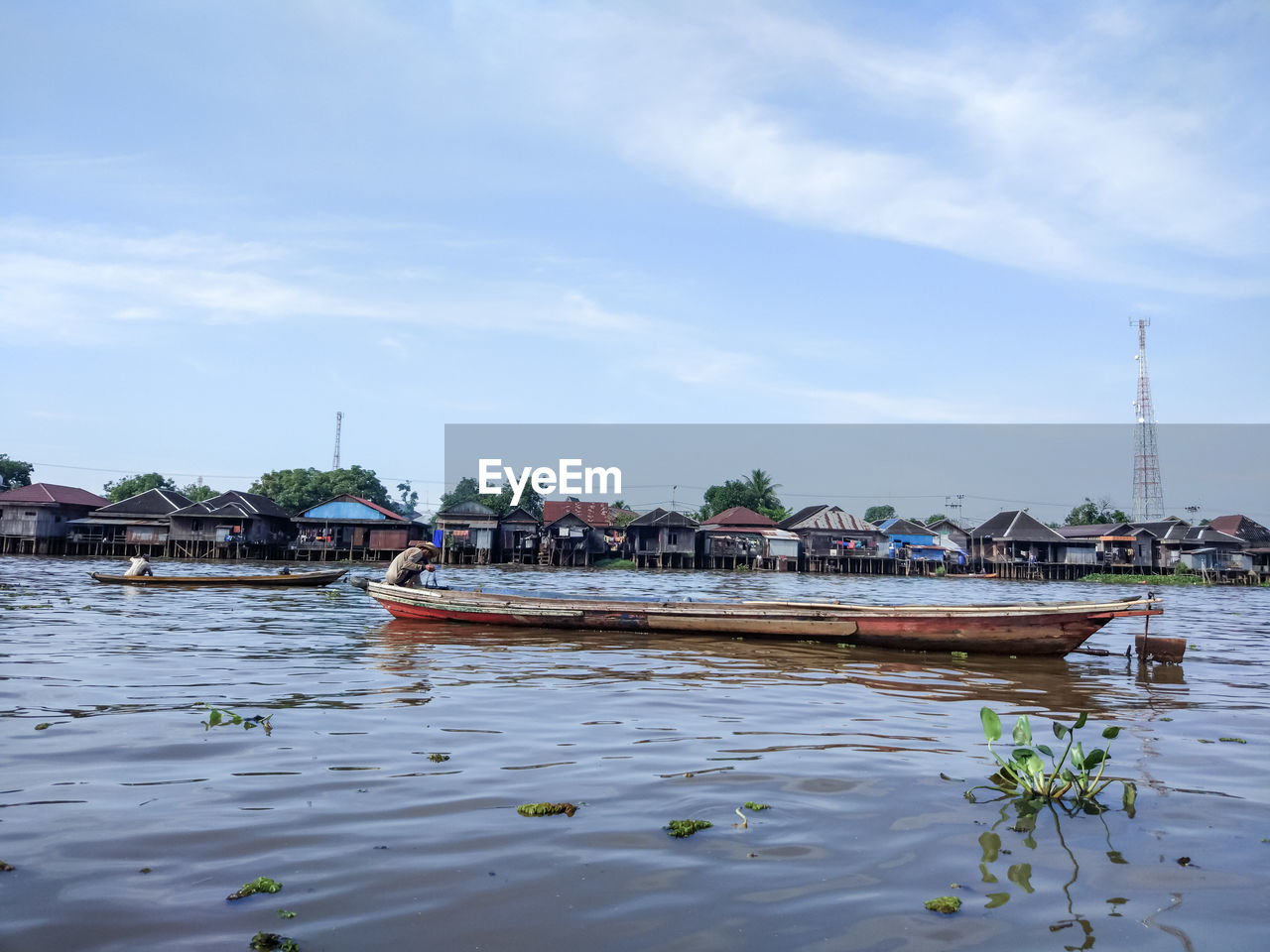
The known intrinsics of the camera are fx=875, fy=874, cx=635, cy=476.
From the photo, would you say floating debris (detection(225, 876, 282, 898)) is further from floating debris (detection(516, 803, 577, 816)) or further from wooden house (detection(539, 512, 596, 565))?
wooden house (detection(539, 512, 596, 565))

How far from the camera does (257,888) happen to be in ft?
11.1

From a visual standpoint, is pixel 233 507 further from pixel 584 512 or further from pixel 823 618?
pixel 823 618

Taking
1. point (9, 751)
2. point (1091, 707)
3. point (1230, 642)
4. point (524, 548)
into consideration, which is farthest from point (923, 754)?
point (524, 548)

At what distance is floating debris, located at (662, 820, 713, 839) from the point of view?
161 inches

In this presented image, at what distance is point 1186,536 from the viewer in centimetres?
5178

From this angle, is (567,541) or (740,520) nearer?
(567,541)

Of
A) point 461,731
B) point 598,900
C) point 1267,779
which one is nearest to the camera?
point 598,900

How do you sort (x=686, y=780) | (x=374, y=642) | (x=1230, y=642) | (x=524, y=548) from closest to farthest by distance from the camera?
(x=686, y=780), (x=374, y=642), (x=1230, y=642), (x=524, y=548)

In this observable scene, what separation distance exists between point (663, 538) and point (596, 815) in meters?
45.9

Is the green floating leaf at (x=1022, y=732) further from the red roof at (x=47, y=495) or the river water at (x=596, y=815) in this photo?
the red roof at (x=47, y=495)

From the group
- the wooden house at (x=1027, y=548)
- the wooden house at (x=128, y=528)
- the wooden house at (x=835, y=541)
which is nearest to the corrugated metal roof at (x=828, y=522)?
the wooden house at (x=835, y=541)

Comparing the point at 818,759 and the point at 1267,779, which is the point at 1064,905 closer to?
the point at 818,759

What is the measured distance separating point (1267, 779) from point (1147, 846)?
1988 millimetres

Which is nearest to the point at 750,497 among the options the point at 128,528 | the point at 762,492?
the point at 762,492
